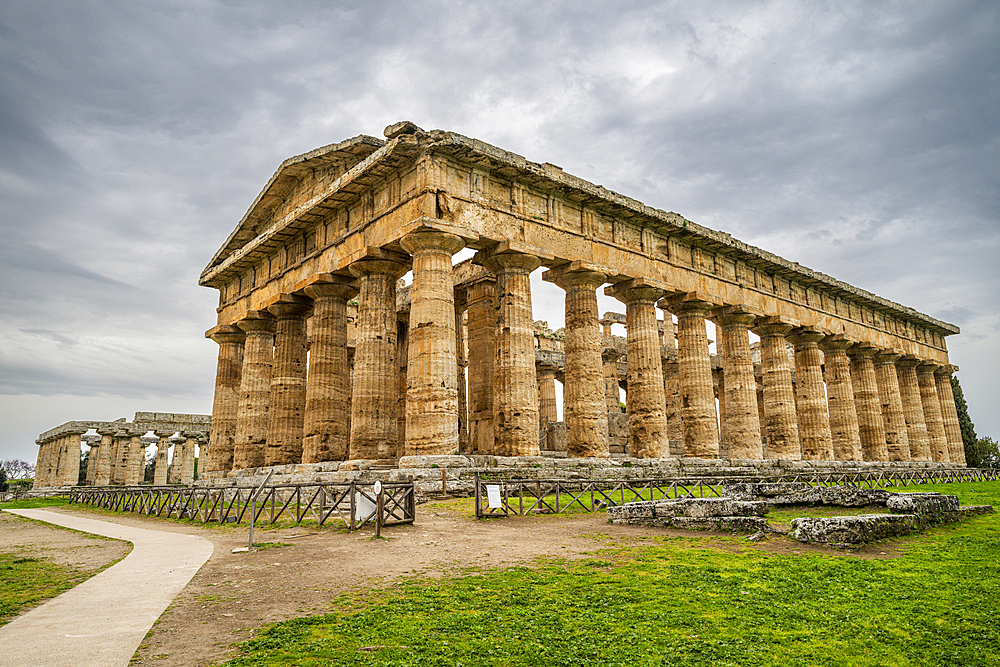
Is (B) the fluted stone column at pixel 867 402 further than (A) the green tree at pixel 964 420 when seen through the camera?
No

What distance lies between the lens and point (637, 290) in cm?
2492

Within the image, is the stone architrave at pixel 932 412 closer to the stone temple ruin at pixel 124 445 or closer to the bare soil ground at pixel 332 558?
the bare soil ground at pixel 332 558

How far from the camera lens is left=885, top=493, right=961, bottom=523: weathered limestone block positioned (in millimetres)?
12117

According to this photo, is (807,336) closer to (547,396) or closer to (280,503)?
(547,396)

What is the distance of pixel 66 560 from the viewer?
10906 mm

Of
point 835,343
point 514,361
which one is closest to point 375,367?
point 514,361

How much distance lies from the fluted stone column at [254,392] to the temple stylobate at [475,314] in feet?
0.29

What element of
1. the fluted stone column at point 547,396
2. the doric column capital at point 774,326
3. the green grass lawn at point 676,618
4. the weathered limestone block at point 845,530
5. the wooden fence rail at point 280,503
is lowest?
the green grass lawn at point 676,618

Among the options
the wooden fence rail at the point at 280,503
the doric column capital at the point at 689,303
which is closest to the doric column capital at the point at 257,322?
the wooden fence rail at the point at 280,503

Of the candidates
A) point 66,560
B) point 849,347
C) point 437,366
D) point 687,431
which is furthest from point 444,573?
point 849,347

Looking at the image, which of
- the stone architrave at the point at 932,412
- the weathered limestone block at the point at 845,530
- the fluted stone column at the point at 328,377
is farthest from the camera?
the stone architrave at the point at 932,412

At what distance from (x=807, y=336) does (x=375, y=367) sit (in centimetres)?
2291

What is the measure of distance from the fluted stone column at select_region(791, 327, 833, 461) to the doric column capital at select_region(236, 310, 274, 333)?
25.7m

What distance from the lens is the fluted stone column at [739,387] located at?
2758 centimetres
